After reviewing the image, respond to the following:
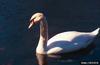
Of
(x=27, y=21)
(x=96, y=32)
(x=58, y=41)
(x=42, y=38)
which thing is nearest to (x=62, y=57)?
(x=58, y=41)

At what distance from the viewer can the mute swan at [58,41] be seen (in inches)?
427

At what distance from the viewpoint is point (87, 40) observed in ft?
36.5

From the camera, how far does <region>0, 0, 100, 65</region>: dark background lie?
11.2 meters

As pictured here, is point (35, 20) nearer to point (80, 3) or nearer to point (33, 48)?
point (33, 48)

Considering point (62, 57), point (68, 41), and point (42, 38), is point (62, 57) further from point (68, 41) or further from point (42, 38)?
point (42, 38)

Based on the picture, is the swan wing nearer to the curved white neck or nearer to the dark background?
the curved white neck

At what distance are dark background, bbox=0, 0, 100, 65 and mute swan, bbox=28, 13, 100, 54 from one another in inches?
12.3

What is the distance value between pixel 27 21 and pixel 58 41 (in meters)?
1.88

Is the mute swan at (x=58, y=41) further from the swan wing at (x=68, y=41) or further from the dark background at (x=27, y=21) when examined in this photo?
the dark background at (x=27, y=21)

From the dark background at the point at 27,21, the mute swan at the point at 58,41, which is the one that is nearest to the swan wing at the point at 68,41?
the mute swan at the point at 58,41

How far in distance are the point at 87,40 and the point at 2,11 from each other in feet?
9.83

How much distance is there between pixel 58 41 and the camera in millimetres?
10883

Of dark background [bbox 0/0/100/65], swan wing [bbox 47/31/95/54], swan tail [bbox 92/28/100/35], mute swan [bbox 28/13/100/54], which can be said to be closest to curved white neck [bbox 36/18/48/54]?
mute swan [bbox 28/13/100/54]

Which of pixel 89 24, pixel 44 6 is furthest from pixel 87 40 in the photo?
pixel 44 6
